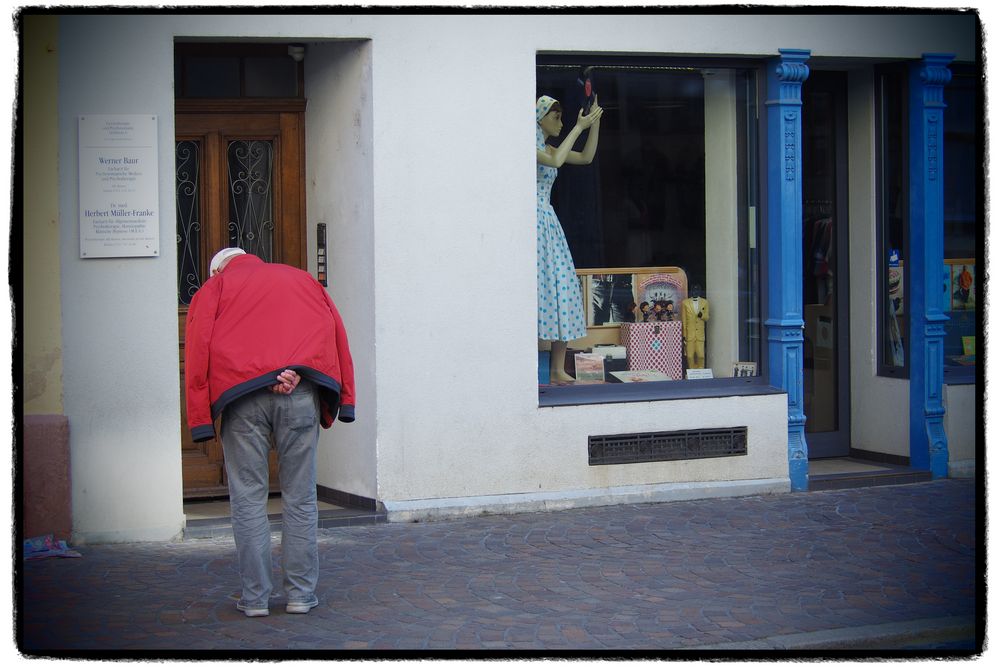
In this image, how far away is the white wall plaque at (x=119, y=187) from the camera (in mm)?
7977

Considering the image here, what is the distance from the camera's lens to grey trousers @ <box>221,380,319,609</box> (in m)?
6.46

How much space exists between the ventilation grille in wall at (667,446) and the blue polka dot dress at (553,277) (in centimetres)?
90

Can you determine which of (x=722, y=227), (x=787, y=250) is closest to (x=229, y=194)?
(x=722, y=227)

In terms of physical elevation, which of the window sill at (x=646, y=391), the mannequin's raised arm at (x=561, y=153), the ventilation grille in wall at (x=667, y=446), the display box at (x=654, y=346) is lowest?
the ventilation grille in wall at (x=667, y=446)

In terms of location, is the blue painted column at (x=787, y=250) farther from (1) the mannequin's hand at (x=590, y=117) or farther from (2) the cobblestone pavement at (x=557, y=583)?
(1) the mannequin's hand at (x=590, y=117)

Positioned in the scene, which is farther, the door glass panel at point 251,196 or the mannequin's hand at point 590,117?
the mannequin's hand at point 590,117

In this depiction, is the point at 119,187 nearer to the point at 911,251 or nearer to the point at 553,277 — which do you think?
the point at 553,277

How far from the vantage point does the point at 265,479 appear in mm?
6555

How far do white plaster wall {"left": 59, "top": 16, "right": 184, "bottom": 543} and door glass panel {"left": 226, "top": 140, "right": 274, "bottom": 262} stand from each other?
1.10m

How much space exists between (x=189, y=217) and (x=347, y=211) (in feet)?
3.64

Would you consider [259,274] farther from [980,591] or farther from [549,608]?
[980,591]

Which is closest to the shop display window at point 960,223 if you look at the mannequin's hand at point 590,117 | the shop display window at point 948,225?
the shop display window at point 948,225

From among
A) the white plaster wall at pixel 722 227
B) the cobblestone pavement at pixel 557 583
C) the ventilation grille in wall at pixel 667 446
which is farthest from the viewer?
the white plaster wall at pixel 722 227

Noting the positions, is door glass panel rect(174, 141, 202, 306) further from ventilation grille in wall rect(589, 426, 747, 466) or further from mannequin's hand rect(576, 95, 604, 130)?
ventilation grille in wall rect(589, 426, 747, 466)
